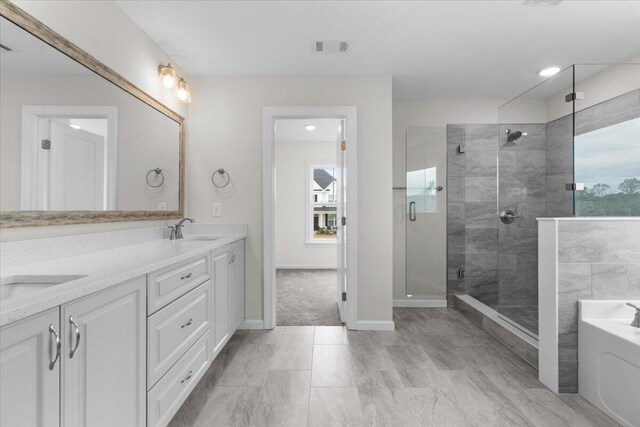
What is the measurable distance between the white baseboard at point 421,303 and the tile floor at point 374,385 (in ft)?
2.55

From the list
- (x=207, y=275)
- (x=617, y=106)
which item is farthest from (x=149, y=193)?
(x=617, y=106)

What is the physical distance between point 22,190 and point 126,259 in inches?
19.4

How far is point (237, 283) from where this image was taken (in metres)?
2.73

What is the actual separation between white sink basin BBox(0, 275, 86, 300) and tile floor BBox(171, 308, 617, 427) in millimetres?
1030

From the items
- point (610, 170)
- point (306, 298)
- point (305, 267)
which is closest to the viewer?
point (610, 170)

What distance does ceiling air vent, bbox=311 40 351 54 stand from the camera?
93.4 inches

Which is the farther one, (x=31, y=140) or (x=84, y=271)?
(x=31, y=140)

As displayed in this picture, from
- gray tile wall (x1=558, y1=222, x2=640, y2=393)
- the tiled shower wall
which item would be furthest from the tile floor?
the tiled shower wall

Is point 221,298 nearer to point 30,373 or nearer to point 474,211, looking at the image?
point 30,373

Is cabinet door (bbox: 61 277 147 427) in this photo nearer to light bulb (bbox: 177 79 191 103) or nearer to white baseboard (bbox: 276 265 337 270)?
light bulb (bbox: 177 79 191 103)

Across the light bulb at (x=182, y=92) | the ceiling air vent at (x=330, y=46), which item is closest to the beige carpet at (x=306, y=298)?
the light bulb at (x=182, y=92)

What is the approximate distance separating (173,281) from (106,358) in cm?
50

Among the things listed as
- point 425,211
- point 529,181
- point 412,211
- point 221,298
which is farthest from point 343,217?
point 529,181

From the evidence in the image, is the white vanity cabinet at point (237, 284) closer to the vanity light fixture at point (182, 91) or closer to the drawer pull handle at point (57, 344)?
the vanity light fixture at point (182, 91)
